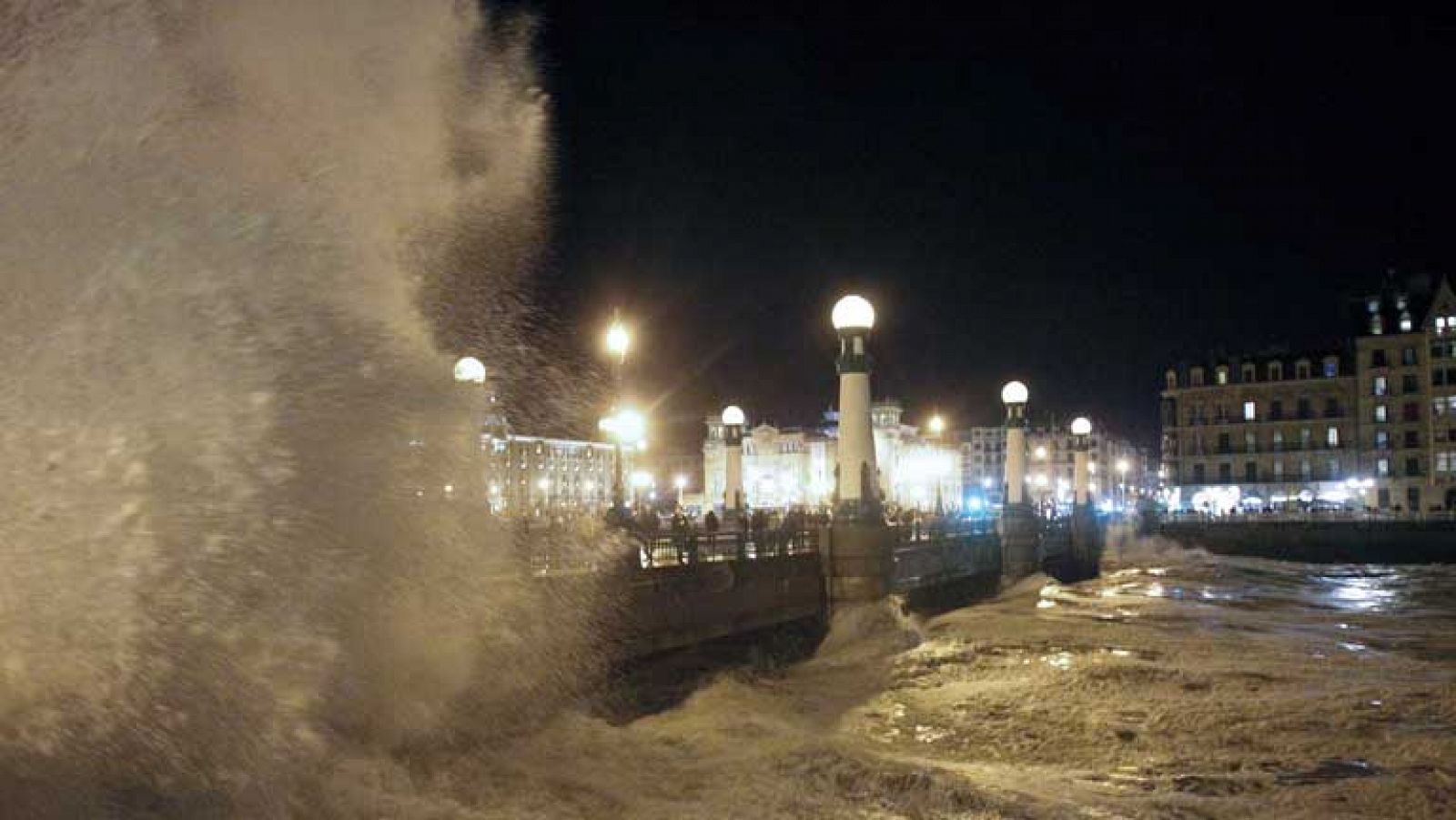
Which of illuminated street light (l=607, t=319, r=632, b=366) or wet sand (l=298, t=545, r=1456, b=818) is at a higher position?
illuminated street light (l=607, t=319, r=632, b=366)

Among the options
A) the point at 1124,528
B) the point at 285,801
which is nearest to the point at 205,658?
the point at 285,801

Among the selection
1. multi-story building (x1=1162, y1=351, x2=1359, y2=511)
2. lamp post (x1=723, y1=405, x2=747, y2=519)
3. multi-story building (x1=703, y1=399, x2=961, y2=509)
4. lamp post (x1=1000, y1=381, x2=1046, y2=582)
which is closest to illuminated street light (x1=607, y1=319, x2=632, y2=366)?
lamp post (x1=723, y1=405, x2=747, y2=519)

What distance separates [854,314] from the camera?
1087 inches

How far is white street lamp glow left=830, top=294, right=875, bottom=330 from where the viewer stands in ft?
90.5

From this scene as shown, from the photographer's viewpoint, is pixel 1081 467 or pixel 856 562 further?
pixel 1081 467

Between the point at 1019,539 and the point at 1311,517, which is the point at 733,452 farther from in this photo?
the point at 1311,517

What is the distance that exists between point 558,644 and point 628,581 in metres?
1.79

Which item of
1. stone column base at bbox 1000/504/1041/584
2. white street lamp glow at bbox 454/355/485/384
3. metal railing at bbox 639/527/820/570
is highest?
white street lamp glow at bbox 454/355/485/384

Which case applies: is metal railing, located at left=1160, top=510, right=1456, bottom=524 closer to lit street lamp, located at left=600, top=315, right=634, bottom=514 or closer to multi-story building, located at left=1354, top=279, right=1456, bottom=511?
multi-story building, located at left=1354, top=279, right=1456, bottom=511

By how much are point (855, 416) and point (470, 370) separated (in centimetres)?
880

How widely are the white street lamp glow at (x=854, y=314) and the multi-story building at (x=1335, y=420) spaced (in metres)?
94.3

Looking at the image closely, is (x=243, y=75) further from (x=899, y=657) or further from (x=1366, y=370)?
(x=1366, y=370)

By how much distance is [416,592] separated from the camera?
16859mm

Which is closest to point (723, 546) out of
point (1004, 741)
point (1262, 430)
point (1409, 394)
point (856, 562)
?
point (856, 562)
